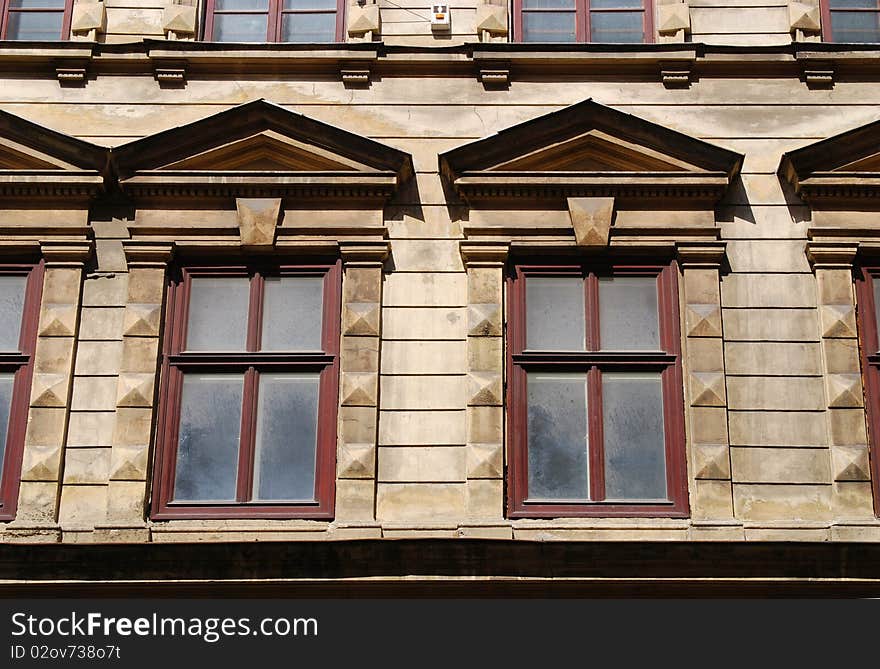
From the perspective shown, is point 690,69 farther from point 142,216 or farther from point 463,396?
point 142,216

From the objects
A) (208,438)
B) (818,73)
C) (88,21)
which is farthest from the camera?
(88,21)

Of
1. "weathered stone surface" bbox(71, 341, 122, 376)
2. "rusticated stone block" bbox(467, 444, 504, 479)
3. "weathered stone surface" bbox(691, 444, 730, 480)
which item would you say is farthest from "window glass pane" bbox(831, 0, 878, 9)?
"weathered stone surface" bbox(71, 341, 122, 376)

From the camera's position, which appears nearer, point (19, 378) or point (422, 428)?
point (422, 428)

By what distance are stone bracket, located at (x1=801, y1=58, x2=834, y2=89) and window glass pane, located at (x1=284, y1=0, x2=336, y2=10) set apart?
4.51 meters

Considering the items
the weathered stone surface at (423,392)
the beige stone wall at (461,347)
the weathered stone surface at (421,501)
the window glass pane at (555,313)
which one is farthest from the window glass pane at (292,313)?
the window glass pane at (555,313)

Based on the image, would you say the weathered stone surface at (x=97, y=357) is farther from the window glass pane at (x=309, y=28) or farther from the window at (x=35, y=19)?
the window glass pane at (x=309, y=28)

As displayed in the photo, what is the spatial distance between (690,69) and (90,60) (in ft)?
18.3

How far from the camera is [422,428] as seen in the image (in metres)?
10.9

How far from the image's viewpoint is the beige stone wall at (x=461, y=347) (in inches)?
419

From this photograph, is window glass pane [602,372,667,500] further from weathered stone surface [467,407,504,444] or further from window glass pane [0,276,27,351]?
window glass pane [0,276,27,351]

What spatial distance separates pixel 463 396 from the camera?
1105 centimetres

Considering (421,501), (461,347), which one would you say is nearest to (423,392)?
(461,347)

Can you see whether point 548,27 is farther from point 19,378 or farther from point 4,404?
point 4,404

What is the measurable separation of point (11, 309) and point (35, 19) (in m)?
3.19
